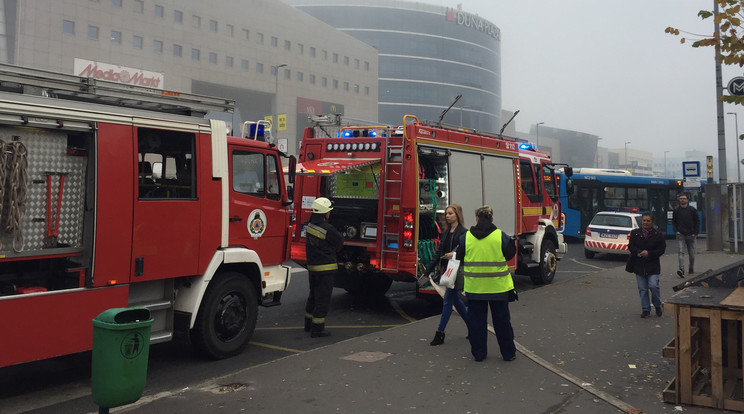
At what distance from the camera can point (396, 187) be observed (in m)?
8.81

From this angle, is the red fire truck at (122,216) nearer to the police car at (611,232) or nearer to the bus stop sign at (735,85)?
the bus stop sign at (735,85)

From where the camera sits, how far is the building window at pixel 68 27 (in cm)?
4653

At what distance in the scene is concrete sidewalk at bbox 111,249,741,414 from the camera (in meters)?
4.91

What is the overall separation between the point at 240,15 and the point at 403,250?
2352 inches

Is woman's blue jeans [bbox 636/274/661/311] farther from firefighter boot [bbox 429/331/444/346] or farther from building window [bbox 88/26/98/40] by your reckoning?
building window [bbox 88/26/98/40]

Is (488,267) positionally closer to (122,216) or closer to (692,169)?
(122,216)

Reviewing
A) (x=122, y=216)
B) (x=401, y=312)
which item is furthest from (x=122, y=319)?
(x=401, y=312)

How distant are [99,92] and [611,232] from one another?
1610cm

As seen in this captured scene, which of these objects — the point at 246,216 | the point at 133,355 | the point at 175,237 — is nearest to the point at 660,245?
the point at 246,216

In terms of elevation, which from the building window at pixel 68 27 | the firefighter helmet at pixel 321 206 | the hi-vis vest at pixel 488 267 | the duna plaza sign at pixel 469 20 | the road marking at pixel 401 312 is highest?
the duna plaza sign at pixel 469 20

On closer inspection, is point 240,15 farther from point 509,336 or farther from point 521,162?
point 509,336

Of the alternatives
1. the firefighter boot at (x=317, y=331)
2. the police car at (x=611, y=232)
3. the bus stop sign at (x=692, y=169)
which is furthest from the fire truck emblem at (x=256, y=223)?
the bus stop sign at (x=692, y=169)

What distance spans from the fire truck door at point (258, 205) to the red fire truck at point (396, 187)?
37.3 inches

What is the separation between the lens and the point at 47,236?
17.1ft
